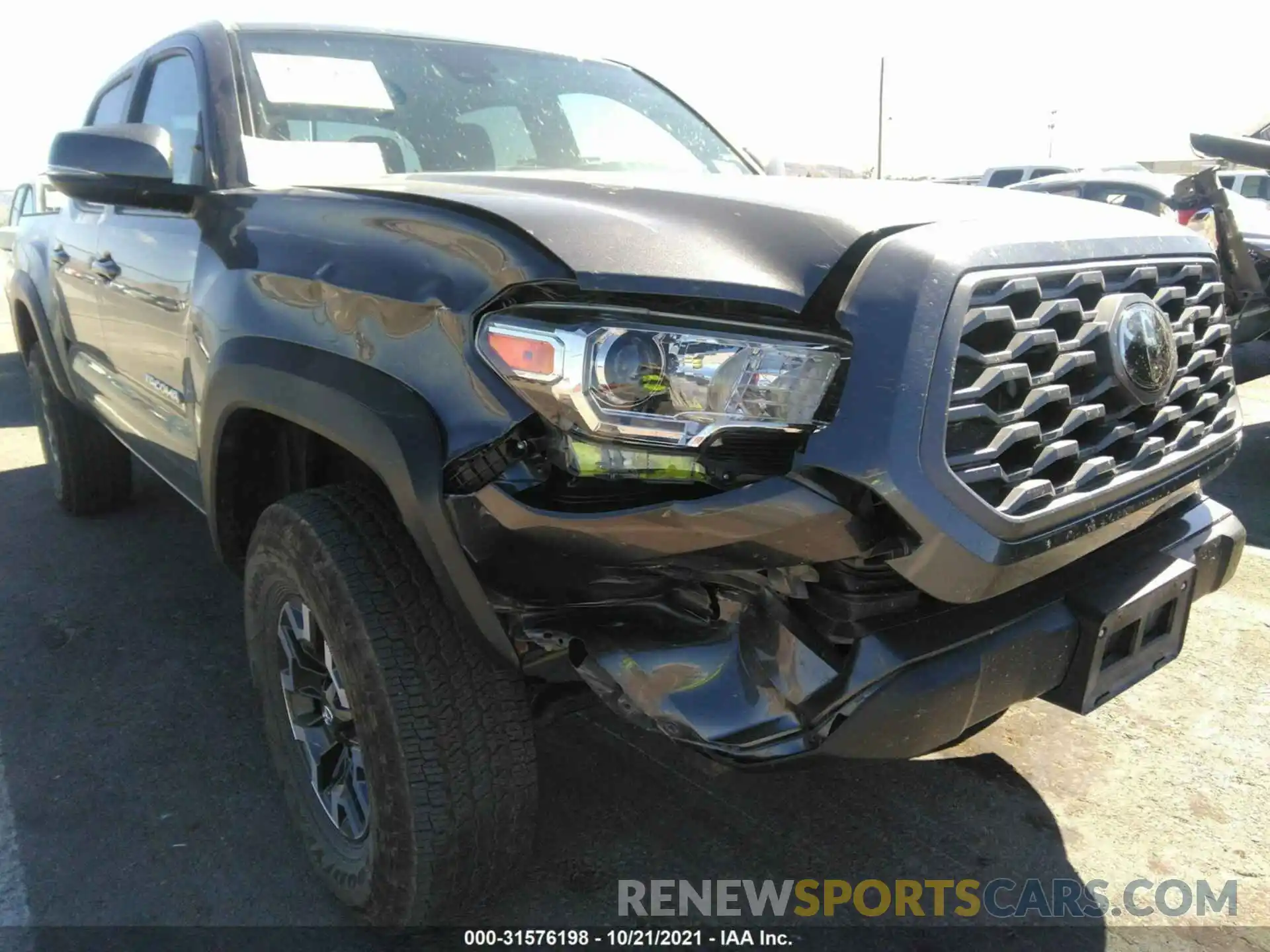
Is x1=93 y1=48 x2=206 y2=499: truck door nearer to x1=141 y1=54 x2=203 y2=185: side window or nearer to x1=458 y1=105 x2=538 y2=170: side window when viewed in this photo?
x1=141 y1=54 x2=203 y2=185: side window

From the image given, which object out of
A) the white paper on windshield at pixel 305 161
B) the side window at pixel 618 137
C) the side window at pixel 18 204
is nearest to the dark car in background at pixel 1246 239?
the side window at pixel 618 137

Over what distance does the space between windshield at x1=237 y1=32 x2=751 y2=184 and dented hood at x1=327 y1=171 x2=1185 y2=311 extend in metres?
0.56

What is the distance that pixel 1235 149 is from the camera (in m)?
5.00

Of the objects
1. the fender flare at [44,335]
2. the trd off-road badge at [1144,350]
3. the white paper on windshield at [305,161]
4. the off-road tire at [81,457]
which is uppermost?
the white paper on windshield at [305,161]

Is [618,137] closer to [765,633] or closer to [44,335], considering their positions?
[765,633]

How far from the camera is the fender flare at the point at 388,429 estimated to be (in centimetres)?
171

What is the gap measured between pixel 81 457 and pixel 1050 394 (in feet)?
15.2

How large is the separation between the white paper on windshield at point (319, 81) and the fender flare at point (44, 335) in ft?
7.22

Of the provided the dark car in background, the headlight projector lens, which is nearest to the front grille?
the headlight projector lens

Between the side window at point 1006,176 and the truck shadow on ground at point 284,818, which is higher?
the side window at point 1006,176

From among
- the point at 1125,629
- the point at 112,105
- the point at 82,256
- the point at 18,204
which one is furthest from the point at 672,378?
the point at 18,204

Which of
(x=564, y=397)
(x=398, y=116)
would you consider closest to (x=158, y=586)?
(x=398, y=116)

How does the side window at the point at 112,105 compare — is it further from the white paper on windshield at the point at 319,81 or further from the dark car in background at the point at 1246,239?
the dark car in background at the point at 1246,239

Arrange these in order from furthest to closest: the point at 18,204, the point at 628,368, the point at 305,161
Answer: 1. the point at 18,204
2. the point at 305,161
3. the point at 628,368
